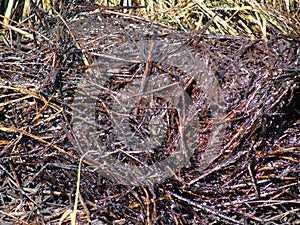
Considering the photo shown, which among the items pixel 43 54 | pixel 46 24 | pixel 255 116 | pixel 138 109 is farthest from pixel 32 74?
pixel 255 116

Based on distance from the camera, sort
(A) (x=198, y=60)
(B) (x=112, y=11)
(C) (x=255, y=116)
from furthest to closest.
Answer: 1. (B) (x=112, y=11)
2. (A) (x=198, y=60)
3. (C) (x=255, y=116)

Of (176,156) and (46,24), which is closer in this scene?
(176,156)

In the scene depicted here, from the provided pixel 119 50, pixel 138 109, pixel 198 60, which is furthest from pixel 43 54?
Answer: pixel 198 60

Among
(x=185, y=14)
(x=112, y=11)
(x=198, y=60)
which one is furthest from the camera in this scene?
(x=185, y=14)

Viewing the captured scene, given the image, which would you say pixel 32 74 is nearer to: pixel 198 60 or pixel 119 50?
pixel 119 50

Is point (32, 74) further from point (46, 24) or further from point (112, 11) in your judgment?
point (112, 11)

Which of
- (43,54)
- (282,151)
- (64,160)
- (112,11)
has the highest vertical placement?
(112,11)

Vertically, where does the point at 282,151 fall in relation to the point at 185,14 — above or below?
below
